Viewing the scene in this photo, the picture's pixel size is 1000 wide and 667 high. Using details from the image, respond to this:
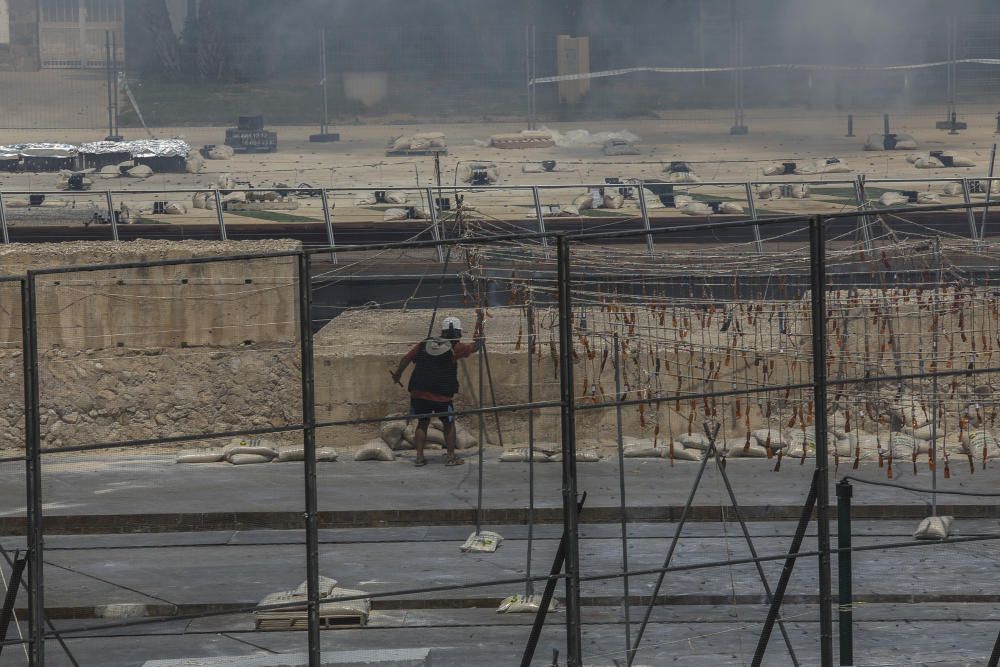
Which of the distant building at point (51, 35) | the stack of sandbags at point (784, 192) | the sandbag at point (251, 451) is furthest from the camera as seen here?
the distant building at point (51, 35)

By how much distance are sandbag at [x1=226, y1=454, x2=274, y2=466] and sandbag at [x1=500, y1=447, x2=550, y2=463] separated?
2.27 m

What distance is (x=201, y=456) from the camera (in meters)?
16.3

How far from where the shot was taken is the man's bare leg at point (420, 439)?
14789 millimetres

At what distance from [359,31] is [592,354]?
128 ft

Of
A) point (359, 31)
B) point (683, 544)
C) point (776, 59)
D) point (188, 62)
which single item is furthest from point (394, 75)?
point (683, 544)

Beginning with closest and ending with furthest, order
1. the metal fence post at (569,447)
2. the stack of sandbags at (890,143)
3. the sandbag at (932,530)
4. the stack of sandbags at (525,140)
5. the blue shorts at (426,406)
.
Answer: the metal fence post at (569,447)
the sandbag at (932,530)
the blue shorts at (426,406)
the stack of sandbags at (890,143)
the stack of sandbags at (525,140)

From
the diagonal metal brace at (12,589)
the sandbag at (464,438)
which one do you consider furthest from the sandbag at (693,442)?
the diagonal metal brace at (12,589)

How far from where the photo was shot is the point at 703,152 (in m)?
41.3

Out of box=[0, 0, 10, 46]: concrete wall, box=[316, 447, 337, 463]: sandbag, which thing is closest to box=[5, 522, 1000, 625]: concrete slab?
box=[316, 447, 337, 463]: sandbag

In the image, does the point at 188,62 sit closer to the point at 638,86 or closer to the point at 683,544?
the point at 638,86

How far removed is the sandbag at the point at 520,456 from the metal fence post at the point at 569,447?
7.41m

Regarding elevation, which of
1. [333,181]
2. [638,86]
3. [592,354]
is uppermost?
[638,86]

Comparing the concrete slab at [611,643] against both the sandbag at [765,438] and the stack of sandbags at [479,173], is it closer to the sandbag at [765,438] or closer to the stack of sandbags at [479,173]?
the sandbag at [765,438]

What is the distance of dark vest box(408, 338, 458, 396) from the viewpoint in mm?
13883
